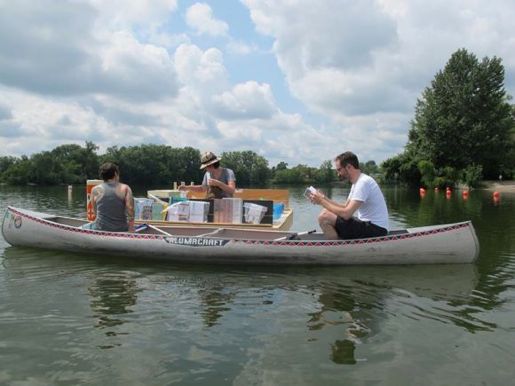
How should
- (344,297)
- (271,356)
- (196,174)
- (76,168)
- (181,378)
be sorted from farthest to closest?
(196,174) < (76,168) < (344,297) < (271,356) < (181,378)

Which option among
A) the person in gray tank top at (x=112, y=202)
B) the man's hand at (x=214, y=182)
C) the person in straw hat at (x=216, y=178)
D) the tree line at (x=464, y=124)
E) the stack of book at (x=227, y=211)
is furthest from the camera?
the tree line at (x=464, y=124)

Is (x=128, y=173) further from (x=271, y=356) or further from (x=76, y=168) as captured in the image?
(x=271, y=356)

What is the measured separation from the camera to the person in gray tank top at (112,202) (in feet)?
27.3

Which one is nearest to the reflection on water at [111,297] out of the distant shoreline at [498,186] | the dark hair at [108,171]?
the dark hair at [108,171]

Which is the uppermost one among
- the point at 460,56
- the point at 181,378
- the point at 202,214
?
the point at 460,56

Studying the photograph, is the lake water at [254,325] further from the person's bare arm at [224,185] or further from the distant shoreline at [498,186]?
the distant shoreline at [498,186]

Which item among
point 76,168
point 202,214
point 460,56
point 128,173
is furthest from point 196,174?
point 202,214

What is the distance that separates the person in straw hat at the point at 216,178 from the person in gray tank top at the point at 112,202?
5.88 ft

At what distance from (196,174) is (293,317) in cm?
12239

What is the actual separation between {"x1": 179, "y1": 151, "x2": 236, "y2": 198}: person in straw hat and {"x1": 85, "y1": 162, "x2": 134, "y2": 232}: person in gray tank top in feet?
5.88

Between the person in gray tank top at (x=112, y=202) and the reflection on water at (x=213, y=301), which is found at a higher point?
the person in gray tank top at (x=112, y=202)

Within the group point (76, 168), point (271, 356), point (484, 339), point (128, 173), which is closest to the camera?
point (271, 356)

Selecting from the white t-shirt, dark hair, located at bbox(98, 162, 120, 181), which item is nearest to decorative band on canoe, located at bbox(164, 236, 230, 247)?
dark hair, located at bbox(98, 162, 120, 181)

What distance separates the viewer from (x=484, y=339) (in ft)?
16.2
